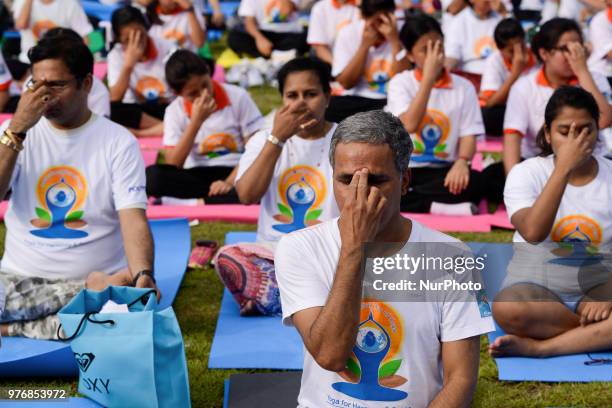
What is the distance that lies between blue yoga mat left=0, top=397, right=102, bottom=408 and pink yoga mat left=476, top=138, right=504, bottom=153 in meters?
4.85

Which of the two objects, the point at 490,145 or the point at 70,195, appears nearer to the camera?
the point at 70,195

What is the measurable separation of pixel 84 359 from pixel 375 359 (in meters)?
1.43

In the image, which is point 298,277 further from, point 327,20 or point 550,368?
point 327,20

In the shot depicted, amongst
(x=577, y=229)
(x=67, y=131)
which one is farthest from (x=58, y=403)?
(x=577, y=229)

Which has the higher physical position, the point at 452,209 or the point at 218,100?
the point at 218,100

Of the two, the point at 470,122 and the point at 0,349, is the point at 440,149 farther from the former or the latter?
the point at 0,349

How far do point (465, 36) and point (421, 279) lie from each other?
6932 mm

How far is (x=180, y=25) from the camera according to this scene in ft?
33.4

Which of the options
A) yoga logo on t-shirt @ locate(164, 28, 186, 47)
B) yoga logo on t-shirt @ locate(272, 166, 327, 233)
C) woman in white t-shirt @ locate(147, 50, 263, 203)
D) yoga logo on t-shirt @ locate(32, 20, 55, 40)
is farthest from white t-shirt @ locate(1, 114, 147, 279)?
yoga logo on t-shirt @ locate(32, 20, 55, 40)

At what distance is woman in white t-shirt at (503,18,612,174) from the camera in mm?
6652

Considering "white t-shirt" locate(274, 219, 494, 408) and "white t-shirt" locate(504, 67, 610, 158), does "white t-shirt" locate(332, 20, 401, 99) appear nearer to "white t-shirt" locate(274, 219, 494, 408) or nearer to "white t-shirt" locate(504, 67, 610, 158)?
"white t-shirt" locate(504, 67, 610, 158)

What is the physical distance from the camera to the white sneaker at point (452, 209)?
695 centimetres

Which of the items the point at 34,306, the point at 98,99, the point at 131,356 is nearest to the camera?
the point at 131,356

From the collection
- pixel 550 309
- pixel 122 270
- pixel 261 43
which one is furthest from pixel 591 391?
pixel 261 43
